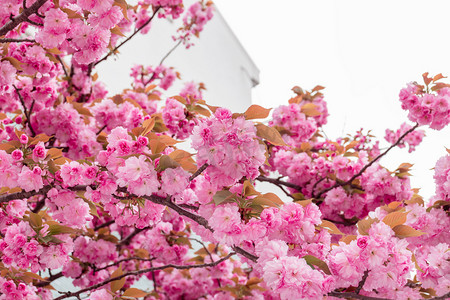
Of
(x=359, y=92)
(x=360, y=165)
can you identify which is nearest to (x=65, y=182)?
(x=360, y=165)

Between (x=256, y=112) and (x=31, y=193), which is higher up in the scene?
(x=31, y=193)

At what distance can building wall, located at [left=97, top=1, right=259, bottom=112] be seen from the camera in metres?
4.20

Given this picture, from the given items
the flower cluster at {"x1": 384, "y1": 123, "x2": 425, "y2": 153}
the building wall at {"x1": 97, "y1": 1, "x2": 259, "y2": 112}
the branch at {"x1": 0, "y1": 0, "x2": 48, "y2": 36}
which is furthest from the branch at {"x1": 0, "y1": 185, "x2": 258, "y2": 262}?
the building wall at {"x1": 97, "y1": 1, "x2": 259, "y2": 112}

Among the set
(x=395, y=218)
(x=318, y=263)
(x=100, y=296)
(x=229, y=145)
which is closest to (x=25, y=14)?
(x=229, y=145)

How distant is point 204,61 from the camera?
6.19 m

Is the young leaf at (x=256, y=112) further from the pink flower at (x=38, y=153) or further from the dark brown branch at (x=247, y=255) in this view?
the pink flower at (x=38, y=153)

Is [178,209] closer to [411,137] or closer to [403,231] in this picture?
[403,231]

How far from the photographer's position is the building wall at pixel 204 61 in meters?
4.20

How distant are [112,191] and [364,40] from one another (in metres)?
3.94

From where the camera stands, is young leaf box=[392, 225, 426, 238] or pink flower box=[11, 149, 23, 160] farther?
pink flower box=[11, 149, 23, 160]

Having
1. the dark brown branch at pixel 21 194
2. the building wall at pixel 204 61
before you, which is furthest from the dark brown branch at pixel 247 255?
the building wall at pixel 204 61

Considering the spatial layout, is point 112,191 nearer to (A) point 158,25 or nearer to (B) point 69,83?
(B) point 69,83

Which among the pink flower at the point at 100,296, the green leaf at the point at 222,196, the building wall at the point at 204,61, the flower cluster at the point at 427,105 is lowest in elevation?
the green leaf at the point at 222,196

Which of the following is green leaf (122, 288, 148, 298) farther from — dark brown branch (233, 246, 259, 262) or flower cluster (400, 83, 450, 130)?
flower cluster (400, 83, 450, 130)
